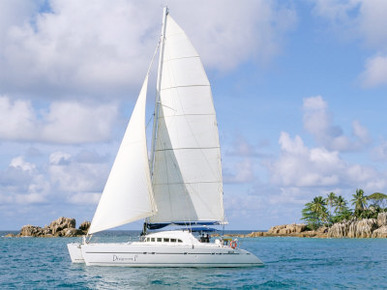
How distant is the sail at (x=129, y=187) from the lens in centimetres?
3033

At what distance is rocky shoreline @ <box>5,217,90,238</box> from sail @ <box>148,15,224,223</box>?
86480mm

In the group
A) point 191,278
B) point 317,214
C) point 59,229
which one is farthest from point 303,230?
point 191,278

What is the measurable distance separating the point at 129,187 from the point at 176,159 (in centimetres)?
391

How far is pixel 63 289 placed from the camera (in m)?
25.7

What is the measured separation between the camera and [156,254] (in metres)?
29.5

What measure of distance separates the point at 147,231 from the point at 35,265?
528 inches

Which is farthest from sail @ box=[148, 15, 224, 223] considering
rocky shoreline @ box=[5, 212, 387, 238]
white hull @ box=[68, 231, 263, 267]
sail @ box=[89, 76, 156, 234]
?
rocky shoreline @ box=[5, 212, 387, 238]

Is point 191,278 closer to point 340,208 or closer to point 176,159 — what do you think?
point 176,159

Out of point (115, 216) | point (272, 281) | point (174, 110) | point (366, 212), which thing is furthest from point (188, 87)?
point (366, 212)

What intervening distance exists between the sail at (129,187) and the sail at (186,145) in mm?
1463

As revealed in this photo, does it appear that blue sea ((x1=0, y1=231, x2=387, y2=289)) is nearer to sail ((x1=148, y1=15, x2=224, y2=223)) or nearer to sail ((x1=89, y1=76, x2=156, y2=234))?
sail ((x1=89, y1=76, x2=156, y2=234))

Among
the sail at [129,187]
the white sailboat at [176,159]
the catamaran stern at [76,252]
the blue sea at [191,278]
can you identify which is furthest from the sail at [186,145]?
the catamaran stern at [76,252]

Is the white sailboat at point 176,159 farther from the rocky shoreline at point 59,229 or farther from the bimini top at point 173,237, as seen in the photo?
the rocky shoreline at point 59,229

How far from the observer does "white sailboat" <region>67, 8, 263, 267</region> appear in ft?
101
